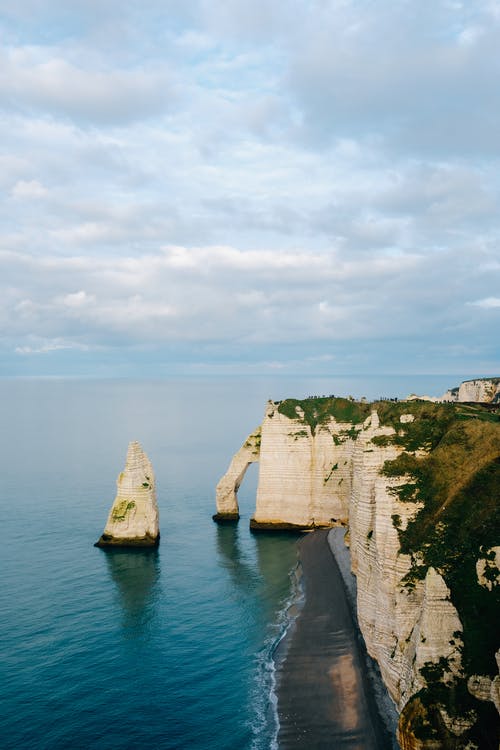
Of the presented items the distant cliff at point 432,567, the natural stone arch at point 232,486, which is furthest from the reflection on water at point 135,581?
the distant cliff at point 432,567

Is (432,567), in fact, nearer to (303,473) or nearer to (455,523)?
(455,523)

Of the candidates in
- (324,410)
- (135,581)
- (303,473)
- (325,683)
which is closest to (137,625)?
(135,581)

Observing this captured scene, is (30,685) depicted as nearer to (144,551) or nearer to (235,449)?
(144,551)

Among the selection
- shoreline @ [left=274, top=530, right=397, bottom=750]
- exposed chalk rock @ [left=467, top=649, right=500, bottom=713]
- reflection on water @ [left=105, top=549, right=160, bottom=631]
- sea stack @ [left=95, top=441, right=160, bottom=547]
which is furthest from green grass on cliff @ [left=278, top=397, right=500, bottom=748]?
sea stack @ [left=95, top=441, right=160, bottom=547]

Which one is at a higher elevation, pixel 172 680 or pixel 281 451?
pixel 281 451

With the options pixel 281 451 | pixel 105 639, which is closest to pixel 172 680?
pixel 105 639

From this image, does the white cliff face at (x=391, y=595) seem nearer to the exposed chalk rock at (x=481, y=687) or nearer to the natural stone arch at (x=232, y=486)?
the exposed chalk rock at (x=481, y=687)

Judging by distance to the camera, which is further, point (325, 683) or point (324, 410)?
point (324, 410)
